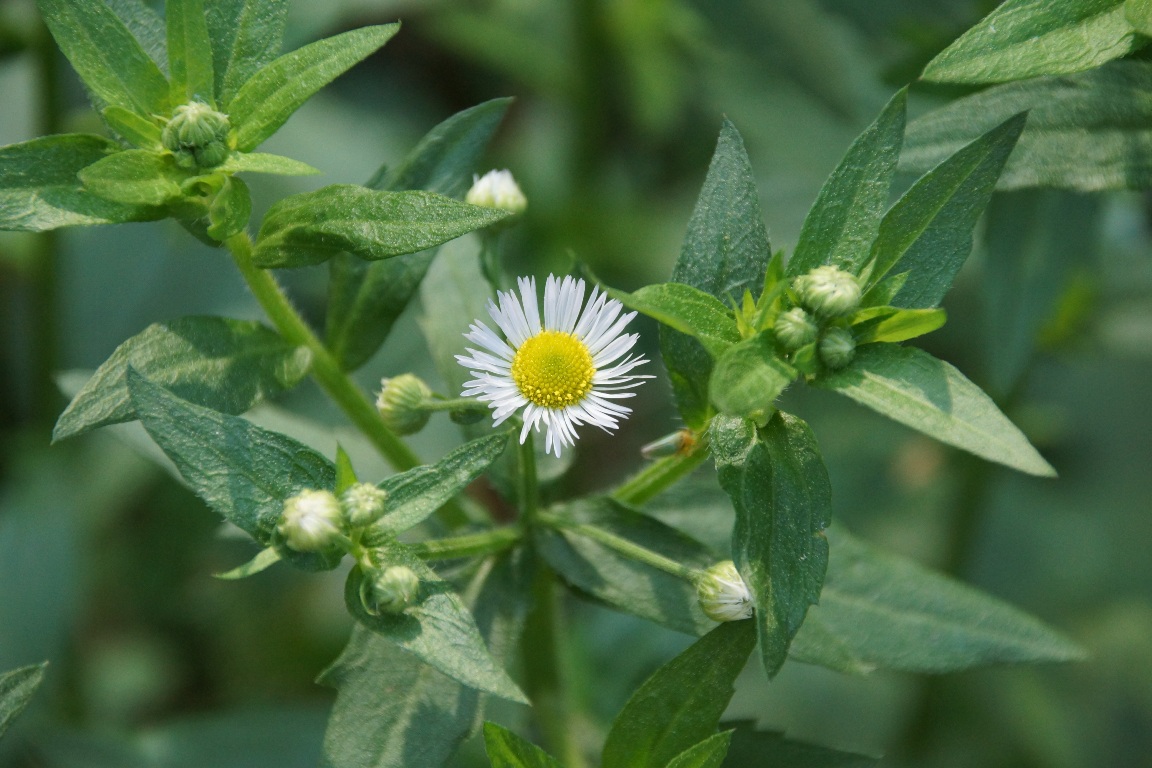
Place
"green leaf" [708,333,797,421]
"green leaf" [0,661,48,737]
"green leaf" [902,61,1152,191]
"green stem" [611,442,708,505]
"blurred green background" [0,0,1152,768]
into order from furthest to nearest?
"blurred green background" [0,0,1152,768] < "green leaf" [902,61,1152,191] < "green stem" [611,442,708,505] < "green leaf" [0,661,48,737] < "green leaf" [708,333,797,421]

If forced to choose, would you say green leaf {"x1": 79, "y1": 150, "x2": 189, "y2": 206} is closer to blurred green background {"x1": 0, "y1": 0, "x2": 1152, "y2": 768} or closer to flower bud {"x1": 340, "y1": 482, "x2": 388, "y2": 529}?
flower bud {"x1": 340, "y1": 482, "x2": 388, "y2": 529}

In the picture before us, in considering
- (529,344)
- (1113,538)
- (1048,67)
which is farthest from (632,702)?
(1113,538)

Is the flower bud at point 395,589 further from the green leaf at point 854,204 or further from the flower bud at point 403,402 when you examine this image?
the green leaf at point 854,204

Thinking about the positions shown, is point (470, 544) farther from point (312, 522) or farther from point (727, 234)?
point (727, 234)

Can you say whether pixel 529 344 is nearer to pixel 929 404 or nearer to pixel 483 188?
pixel 483 188

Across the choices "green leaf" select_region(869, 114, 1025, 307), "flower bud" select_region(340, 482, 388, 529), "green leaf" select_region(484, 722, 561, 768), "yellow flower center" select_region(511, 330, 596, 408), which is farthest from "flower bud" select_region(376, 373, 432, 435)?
"green leaf" select_region(869, 114, 1025, 307)

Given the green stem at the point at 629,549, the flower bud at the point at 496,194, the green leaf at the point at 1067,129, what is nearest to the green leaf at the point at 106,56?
the flower bud at the point at 496,194

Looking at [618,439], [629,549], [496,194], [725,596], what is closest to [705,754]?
[725,596]
